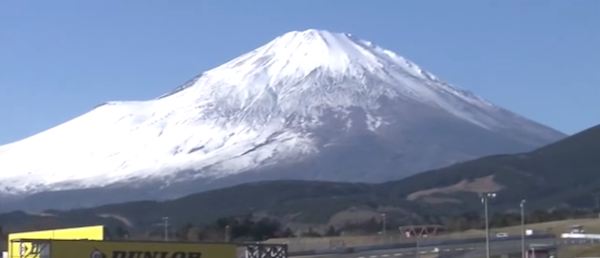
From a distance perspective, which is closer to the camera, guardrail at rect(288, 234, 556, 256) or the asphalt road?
guardrail at rect(288, 234, 556, 256)

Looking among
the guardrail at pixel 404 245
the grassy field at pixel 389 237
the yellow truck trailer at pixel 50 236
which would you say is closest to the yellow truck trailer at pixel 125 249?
the yellow truck trailer at pixel 50 236

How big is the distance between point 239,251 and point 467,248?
57671mm

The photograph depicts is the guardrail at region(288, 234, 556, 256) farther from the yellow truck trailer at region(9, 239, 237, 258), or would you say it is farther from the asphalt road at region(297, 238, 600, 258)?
the yellow truck trailer at region(9, 239, 237, 258)

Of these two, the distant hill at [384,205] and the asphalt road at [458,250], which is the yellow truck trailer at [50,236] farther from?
the distant hill at [384,205]

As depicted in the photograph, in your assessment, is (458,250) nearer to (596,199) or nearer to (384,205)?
(384,205)

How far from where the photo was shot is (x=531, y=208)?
173250 mm

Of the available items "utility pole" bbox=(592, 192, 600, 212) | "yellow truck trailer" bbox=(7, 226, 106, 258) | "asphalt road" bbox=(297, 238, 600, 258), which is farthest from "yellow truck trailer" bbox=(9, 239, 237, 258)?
"utility pole" bbox=(592, 192, 600, 212)

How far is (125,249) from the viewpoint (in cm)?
4022

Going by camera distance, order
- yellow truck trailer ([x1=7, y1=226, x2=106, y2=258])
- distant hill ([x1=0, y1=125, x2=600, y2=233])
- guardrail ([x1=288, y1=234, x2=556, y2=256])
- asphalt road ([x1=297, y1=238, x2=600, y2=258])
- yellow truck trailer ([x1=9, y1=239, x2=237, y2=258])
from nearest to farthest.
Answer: yellow truck trailer ([x1=9, y1=239, x2=237, y2=258]), yellow truck trailer ([x1=7, y1=226, x2=106, y2=258]), guardrail ([x1=288, y1=234, x2=556, y2=256]), asphalt road ([x1=297, y1=238, x2=600, y2=258]), distant hill ([x1=0, y1=125, x2=600, y2=233])

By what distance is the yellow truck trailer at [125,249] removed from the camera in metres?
39.0

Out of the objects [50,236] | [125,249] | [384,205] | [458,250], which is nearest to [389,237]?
[458,250]

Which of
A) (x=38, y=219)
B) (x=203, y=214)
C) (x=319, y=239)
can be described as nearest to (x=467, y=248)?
(x=319, y=239)

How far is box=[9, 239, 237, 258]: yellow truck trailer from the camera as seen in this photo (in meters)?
39.0

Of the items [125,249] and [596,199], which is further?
[596,199]
